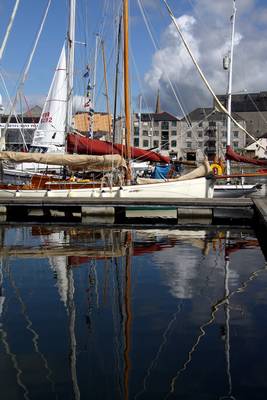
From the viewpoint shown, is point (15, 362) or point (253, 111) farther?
point (253, 111)

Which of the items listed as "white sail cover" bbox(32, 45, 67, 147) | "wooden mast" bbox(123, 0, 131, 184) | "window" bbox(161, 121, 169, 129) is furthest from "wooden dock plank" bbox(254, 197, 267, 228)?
"window" bbox(161, 121, 169, 129)

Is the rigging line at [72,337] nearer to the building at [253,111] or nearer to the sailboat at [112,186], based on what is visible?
the sailboat at [112,186]

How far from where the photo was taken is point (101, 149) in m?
27.7

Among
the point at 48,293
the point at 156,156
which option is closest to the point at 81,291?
the point at 48,293

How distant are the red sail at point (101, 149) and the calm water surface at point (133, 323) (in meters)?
11.8

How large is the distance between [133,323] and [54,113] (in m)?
32.2

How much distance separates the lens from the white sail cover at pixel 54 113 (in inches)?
1547

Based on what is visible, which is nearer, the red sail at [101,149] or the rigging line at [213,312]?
the rigging line at [213,312]

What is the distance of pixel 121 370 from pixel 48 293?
4.43 meters

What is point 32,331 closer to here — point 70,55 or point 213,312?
point 213,312

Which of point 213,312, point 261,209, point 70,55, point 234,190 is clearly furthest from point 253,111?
point 213,312

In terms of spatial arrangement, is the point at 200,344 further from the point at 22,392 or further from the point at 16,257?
the point at 16,257

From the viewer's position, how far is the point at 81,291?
1127 centimetres

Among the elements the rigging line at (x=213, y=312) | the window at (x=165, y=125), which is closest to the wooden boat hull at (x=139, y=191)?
the rigging line at (x=213, y=312)
